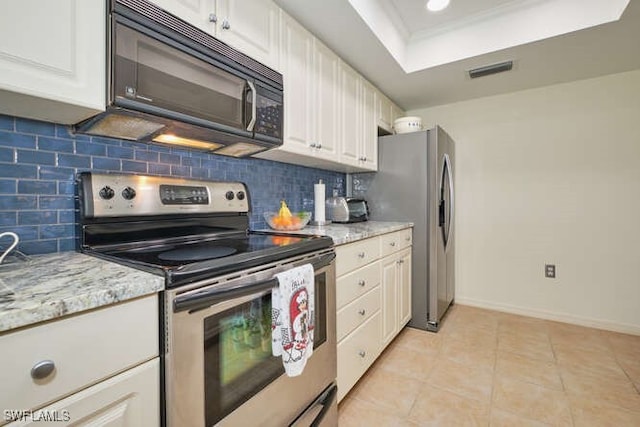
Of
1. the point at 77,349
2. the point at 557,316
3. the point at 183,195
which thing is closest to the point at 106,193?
the point at 183,195

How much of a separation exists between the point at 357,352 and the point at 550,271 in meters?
2.19

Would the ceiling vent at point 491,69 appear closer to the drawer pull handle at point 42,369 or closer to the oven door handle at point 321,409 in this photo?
the oven door handle at point 321,409

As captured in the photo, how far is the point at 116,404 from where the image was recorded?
25.3 inches

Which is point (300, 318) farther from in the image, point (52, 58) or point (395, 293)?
point (395, 293)

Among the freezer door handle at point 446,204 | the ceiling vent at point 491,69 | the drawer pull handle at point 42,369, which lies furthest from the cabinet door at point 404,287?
the drawer pull handle at point 42,369

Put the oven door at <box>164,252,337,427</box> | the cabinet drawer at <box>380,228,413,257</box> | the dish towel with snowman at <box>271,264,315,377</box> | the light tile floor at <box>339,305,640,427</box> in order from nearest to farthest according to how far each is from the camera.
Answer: the oven door at <box>164,252,337,427</box> < the dish towel with snowman at <box>271,264,315,377</box> < the light tile floor at <box>339,305,640,427</box> < the cabinet drawer at <box>380,228,413,257</box>

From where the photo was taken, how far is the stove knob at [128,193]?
1.13 metres

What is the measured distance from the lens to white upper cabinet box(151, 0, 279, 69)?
1116 millimetres

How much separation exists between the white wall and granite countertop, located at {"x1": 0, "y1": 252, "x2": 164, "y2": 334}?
9.59 ft

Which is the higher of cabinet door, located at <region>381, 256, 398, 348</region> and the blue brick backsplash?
the blue brick backsplash

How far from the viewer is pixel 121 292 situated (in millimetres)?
634

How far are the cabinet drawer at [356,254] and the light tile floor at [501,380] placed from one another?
2.41ft

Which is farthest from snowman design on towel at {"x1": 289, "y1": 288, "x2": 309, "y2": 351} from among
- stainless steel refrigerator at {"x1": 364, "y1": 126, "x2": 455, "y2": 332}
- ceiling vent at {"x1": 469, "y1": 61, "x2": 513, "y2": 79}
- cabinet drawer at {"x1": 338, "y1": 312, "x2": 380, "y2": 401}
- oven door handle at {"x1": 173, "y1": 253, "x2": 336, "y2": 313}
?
ceiling vent at {"x1": 469, "y1": 61, "x2": 513, "y2": 79}

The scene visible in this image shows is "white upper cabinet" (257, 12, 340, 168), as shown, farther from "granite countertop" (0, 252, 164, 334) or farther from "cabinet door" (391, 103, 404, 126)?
"cabinet door" (391, 103, 404, 126)
